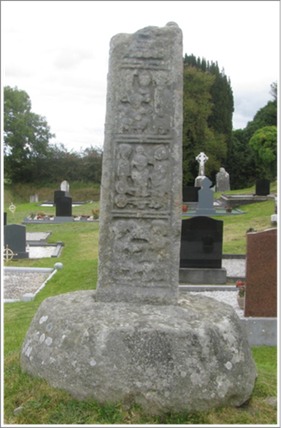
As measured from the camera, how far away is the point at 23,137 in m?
48.2

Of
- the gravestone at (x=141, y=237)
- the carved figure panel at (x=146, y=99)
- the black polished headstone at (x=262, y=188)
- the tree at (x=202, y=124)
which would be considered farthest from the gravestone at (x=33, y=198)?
the carved figure panel at (x=146, y=99)

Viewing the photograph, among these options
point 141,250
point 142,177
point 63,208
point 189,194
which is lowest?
point 63,208

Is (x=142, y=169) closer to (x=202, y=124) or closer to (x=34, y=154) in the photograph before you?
(x=202, y=124)

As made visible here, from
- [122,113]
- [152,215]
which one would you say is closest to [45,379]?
[152,215]

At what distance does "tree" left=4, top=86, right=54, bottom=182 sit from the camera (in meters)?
46.4

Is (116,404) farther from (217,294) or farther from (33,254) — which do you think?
(33,254)

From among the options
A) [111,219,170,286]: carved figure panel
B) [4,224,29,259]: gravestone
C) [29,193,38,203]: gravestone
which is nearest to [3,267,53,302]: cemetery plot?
[4,224,29,259]: gravestone

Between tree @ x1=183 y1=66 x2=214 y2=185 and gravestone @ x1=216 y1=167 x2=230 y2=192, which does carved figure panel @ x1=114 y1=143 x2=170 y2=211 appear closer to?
gravestone @ x1=216 y1=167 x2=230 y2=192

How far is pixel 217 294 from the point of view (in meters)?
11.2

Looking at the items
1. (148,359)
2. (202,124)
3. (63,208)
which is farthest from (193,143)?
(148,359)

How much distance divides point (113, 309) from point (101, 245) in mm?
584

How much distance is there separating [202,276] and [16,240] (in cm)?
676

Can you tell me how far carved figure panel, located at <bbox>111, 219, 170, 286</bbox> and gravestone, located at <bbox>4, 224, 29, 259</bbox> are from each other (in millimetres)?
12570

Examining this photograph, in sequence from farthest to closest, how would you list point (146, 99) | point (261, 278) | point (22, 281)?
1. point (22, 281)
2. point (261, 278)
3. point (146, 99)
